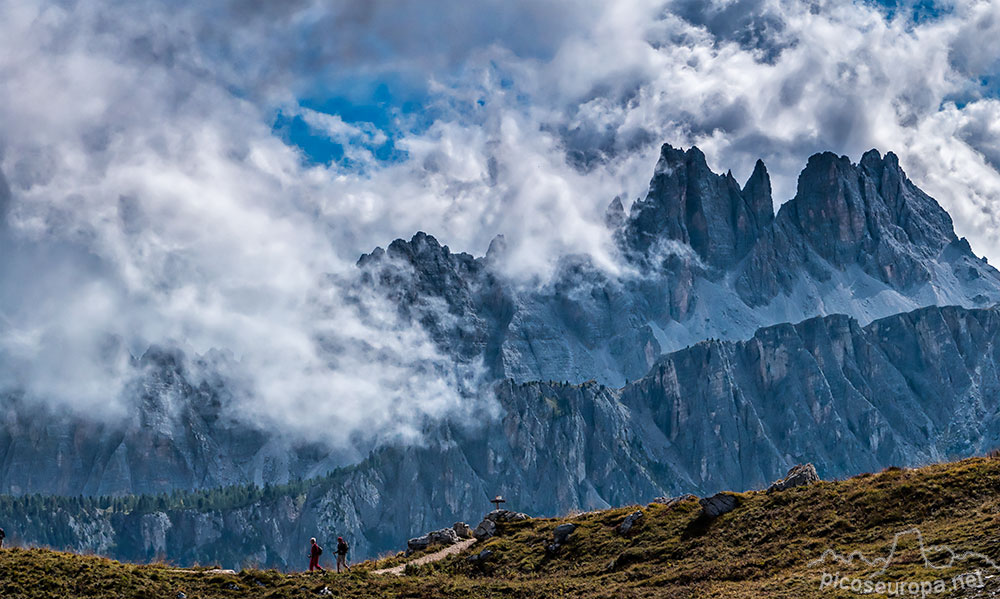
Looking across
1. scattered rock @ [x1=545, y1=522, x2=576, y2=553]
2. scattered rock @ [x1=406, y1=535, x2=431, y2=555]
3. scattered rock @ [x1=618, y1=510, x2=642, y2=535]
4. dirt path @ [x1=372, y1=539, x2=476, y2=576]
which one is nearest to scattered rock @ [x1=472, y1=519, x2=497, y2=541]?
dirt path @ [x1=372, y1=539, x2=476, y2=576]

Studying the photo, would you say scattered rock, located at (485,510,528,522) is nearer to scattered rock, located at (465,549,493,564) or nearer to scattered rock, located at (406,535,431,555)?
scattered rock, located at (406,535,431,555)

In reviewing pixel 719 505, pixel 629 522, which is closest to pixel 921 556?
pixel 719 505

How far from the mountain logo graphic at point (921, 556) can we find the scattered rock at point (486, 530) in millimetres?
35590

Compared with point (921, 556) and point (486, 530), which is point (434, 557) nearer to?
point (486, 530)

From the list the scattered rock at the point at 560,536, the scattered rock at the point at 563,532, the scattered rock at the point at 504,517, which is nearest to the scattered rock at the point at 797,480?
the scattered rock at the point at 563,532

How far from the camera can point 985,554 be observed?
49.2 m

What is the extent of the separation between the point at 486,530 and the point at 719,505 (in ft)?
79.5

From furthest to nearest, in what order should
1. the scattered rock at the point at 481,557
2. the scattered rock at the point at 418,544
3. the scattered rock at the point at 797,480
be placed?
the scattered rock at the point at 418,544
the scattered rock at the point at 481,557
the scattered rock at the point at 797,480

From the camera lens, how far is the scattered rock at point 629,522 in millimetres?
75250

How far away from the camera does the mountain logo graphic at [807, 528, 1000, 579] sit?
1948 inches

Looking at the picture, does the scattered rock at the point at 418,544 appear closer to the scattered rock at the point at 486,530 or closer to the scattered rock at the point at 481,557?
the scattered rock at the point at 486,530

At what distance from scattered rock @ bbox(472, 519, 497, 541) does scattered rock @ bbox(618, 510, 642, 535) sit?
46.8 ft

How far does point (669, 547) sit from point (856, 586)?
63.0 feet

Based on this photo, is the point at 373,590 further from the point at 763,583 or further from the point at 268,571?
the point at 763,583
